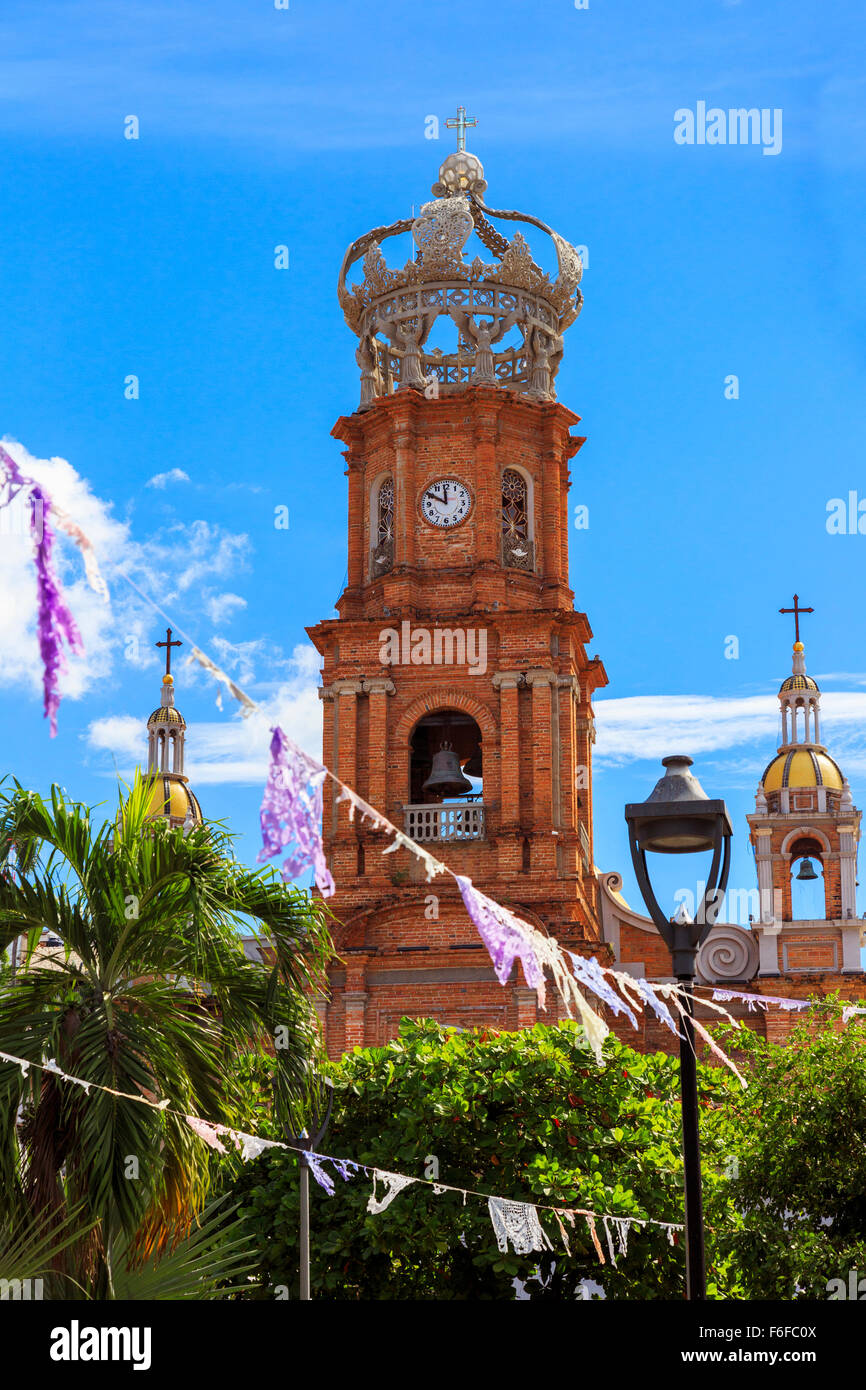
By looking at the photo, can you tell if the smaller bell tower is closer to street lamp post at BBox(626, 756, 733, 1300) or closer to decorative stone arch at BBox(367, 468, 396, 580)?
decorative stone arch at BBox(367, 468, 396, 580)

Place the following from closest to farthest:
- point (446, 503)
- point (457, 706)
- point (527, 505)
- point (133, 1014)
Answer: point (133, 1014)
point (457, 706)
point (446, 503)
point (527, 505)

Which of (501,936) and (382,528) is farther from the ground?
(382,528)

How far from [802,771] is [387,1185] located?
22.7m

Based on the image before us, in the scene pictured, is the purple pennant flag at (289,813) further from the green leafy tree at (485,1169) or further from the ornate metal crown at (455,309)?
the ornate metal crown at (455,309)

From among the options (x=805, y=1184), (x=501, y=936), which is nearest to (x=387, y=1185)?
(x=805, y=1184)

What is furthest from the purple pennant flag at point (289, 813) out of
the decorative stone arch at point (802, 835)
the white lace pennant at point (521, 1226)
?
the decorative stone arch at point (802, 835)

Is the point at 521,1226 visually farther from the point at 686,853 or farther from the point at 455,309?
the point at 455,309

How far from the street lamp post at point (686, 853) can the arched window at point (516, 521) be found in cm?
2640

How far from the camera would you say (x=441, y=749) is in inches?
1480

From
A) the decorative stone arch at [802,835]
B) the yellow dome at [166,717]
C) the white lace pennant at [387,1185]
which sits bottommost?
the white lace pennant at [387,1185]

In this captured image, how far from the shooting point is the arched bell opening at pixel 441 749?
37.2 metres

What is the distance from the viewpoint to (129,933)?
14953 millimetres

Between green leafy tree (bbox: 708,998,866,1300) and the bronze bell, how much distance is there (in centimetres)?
1462
